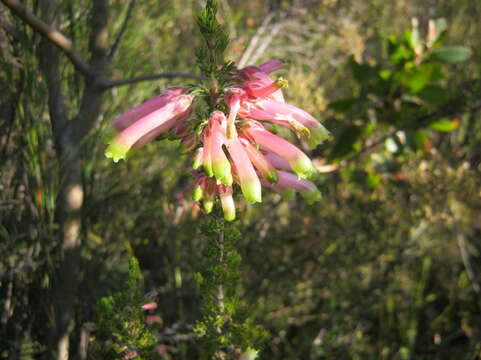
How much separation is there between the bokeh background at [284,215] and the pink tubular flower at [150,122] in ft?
1.46

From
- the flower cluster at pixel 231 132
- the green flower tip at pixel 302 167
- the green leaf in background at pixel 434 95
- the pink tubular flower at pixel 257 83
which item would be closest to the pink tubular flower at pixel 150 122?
the flower cluster at pixel 231 132

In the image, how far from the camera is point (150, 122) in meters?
0.77

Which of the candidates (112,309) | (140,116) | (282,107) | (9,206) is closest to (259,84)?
(282,107)

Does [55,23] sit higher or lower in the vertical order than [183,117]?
higher

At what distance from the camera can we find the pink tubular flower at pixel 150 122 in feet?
2.49

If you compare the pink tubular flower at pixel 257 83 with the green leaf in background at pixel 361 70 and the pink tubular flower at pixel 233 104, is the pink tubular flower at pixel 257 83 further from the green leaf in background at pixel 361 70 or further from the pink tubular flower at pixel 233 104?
the green leaf in background at pixel 361 70

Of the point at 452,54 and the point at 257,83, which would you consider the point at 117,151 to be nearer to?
the point at 257,83

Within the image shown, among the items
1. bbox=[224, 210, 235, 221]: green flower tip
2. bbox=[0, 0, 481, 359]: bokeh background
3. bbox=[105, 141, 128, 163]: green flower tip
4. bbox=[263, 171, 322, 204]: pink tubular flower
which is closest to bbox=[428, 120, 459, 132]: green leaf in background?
bbox=[0, 0, 481, 359]: bokeh background

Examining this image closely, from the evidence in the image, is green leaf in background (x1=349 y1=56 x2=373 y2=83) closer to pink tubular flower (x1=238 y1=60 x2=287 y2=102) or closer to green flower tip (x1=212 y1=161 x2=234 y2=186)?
pink tubular flower (x1=238 y1=60 x2=287 y2=102)

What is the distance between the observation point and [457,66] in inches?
124

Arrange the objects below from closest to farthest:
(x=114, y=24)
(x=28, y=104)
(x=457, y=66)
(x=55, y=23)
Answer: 1. (x=28, y=104)
2. (x=55, y=23)
3. (x=114, y=24)
4. (x=457, y=66)

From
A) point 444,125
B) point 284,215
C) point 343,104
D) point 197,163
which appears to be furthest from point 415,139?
point 197,163

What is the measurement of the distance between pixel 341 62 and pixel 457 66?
84 centimetres

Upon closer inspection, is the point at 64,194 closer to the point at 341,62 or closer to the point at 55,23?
the point at 55,23
